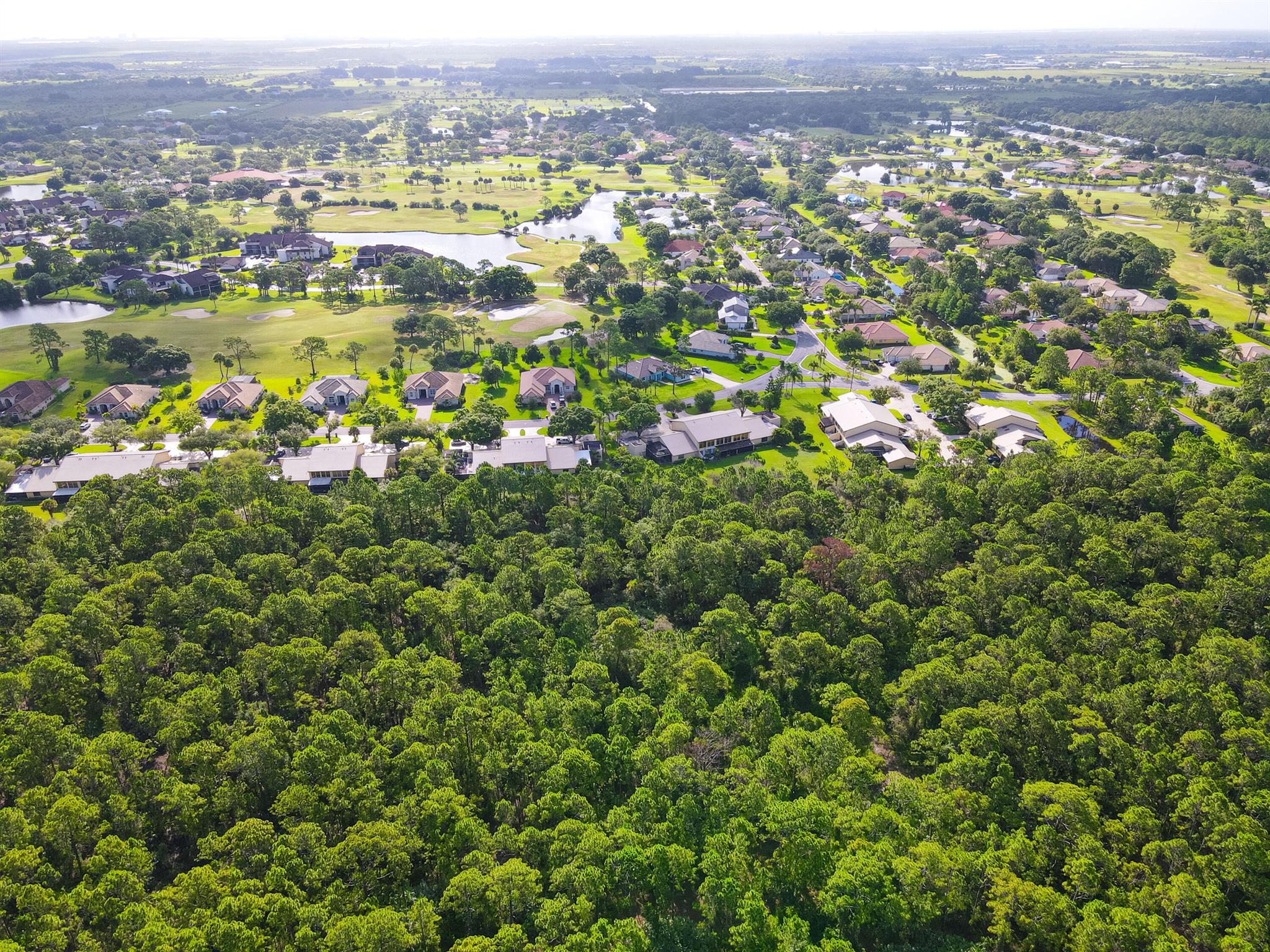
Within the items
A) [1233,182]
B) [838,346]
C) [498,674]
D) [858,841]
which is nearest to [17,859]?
[498,674]

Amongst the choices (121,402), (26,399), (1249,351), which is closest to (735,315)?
(1249,351)

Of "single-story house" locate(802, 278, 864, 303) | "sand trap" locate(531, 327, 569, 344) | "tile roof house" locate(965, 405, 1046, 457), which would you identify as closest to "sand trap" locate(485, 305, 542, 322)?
"sand trap" locate(531, 327, 569, 344)

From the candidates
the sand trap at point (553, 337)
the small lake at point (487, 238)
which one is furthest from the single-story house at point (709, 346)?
the small lake at point (487, 238)

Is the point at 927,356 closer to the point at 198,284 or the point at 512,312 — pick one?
the point at 512,312

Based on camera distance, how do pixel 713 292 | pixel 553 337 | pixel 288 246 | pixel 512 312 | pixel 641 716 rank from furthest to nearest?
pixel 288 246 → pixel 713 292 → pixel 512 312 → pixel 553 337 → pixel 641 716

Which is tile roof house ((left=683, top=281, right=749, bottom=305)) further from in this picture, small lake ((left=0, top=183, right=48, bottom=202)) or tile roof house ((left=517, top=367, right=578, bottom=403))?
small lake ((left=0, top=183, right=48, bottom=202))

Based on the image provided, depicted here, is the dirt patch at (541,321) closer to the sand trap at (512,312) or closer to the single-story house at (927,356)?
the sand trap at (512,312)
